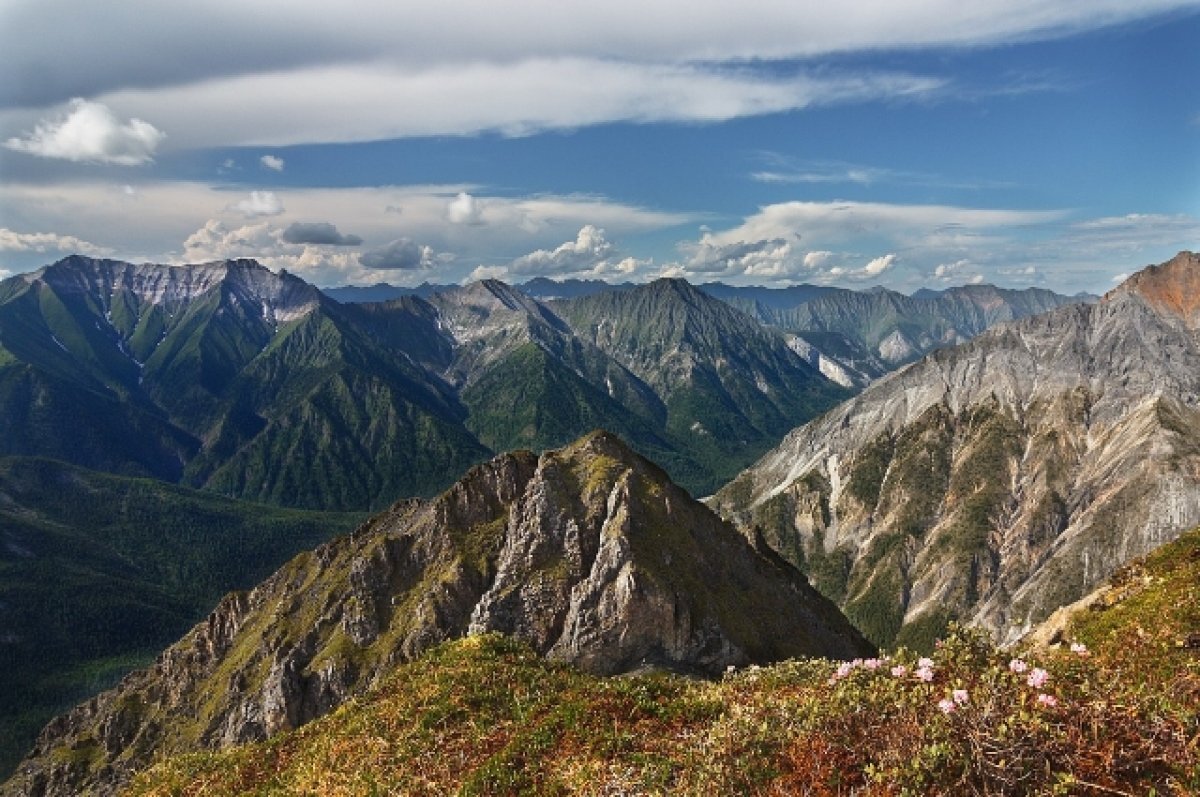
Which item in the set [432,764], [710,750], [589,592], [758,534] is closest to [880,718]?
[710,750]

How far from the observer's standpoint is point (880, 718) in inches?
591

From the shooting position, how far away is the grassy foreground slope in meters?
12.3

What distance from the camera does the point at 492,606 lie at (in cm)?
11150

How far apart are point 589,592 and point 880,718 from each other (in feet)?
309

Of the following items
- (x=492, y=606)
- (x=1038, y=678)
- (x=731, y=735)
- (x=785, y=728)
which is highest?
(x=1038, y=678)

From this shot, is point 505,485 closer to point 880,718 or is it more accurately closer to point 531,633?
point 531,633

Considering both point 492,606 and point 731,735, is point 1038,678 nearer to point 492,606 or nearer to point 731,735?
point 731,735

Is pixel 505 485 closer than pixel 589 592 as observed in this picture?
No

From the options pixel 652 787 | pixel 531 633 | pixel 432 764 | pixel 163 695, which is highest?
pixel 652 787

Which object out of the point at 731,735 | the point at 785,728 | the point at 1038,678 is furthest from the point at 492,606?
the point at 1038,678

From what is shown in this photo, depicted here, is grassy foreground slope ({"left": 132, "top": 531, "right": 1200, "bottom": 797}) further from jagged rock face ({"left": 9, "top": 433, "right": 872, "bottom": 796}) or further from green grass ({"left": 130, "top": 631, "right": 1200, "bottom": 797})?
jagged rock face ({"left": 9, "top": 433, "right": 872, "bottom": 796})

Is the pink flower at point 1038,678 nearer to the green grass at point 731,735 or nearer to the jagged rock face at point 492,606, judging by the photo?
the green grass at point 731,735

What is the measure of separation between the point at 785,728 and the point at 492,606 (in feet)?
331

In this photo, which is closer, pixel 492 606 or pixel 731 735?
pixel 731 735
